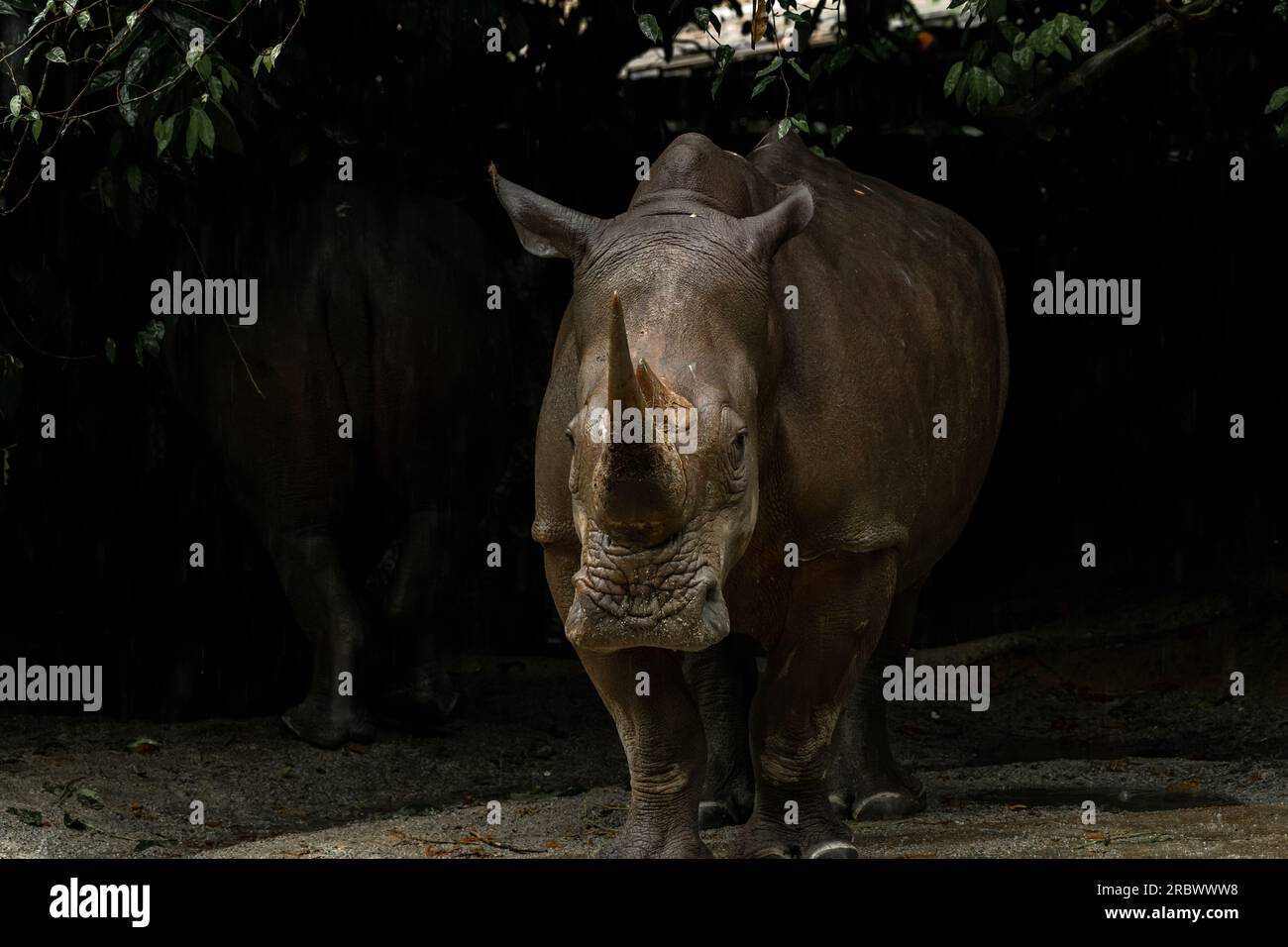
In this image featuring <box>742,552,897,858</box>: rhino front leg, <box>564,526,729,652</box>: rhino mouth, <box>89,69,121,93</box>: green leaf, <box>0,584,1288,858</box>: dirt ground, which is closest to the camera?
<box>564,526,729,652</box>: rhino mouth

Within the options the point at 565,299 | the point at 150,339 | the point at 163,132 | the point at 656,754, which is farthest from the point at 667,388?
the point at 565,299

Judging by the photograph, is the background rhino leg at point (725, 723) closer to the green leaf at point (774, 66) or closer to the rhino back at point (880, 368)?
the rhino back at point (880, 368)

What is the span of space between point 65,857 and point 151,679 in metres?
2.89

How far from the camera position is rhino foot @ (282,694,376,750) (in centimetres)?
823

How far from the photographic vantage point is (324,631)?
8.25 m

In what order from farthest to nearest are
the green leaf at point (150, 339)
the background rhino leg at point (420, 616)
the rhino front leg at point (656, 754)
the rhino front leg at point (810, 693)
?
the background rhino leg at point (420, 616), the green leaf at point (150, 339), the rhino front leg at point (810, 693), the rhino front leg at point (656, 754)

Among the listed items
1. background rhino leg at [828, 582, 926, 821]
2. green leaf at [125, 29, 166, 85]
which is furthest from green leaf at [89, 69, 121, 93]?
background rhino leg at [828, 582, 926, 821]

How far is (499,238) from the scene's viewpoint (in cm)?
1034

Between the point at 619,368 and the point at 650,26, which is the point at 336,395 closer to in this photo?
the point at 650,26

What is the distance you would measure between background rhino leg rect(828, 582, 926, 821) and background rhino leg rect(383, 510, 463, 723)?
2.03 meters

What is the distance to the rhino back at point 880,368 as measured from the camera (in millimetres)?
5758

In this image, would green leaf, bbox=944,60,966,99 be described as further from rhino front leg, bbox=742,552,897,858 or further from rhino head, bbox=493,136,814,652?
rhino front leg, bbox=742,552,897,858

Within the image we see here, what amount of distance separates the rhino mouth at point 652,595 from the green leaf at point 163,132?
→ 265cm

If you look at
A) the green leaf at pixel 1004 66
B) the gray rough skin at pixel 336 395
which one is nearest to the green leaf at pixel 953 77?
the green leaf at pixel 1004 66
